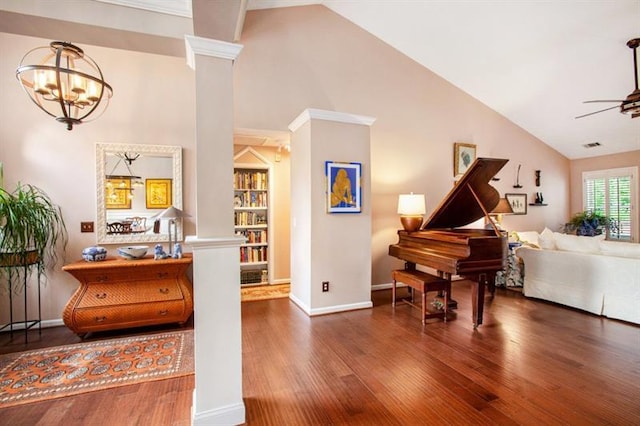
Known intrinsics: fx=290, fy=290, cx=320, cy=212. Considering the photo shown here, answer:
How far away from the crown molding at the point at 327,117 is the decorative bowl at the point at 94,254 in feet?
9.05

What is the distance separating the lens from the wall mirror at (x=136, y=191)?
11.4 feet

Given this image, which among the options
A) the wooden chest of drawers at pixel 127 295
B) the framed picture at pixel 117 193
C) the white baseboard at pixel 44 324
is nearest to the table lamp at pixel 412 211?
the wooden chest of drawers at pixel 127 295

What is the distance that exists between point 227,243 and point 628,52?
612cm

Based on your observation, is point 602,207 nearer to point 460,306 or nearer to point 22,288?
point 460,306

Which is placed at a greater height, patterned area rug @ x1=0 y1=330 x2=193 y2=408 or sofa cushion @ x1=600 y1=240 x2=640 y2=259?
sofa cushion @ x1=600 y1=240 x2=640 y2=259

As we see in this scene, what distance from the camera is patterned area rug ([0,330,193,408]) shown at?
218 centimetres

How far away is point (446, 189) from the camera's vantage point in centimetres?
545

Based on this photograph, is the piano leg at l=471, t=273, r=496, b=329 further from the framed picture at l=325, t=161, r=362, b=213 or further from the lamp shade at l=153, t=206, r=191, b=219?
the lamp shade at l=153, t=206, r=191, b=219

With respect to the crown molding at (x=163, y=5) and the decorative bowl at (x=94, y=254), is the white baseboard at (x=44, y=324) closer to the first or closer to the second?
the decorative bowl at (x=94, y=254)

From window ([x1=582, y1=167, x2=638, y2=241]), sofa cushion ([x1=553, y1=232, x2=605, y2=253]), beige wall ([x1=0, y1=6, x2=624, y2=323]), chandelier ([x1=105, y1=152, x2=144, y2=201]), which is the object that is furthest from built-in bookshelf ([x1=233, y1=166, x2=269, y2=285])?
window ([x1=582, y1=167, x2=638, y2=241])

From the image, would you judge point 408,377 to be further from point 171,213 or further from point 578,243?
point 578,243

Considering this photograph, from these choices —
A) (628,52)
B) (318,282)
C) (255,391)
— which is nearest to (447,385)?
(255,391)

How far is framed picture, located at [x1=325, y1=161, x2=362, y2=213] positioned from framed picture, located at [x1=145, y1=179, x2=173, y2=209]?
2048 mm

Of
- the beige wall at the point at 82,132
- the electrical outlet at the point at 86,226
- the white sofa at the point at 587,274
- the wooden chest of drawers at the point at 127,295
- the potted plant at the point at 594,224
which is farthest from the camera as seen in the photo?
the potted plant at the point at 594,224
